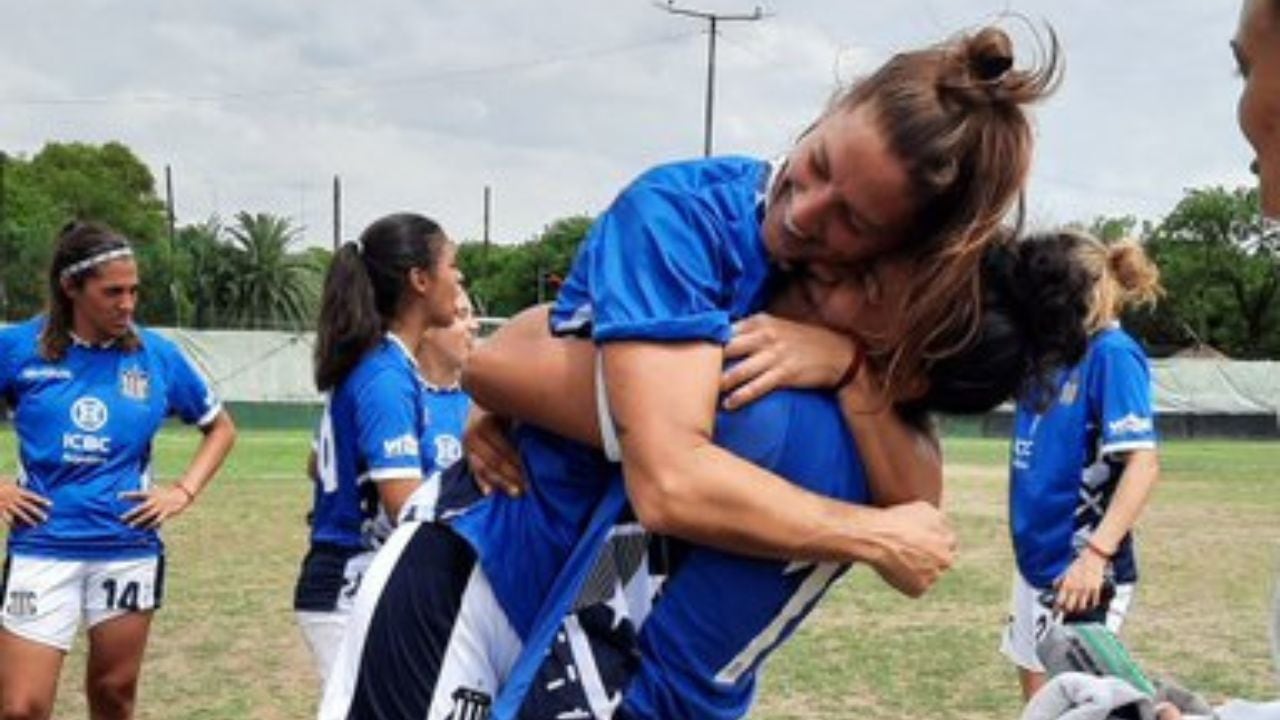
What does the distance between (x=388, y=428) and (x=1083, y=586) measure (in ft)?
8.37

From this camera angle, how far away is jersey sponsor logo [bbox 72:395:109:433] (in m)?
6.54

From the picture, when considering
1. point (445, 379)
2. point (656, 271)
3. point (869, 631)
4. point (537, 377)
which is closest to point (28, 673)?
point (445, 379)

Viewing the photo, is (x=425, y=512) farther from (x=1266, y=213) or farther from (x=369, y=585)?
(x=1266, y=213)

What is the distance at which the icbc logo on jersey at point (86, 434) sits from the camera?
654 centimetres

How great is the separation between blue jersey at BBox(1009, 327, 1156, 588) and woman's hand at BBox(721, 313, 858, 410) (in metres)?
3.66

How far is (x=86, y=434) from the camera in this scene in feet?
21.5

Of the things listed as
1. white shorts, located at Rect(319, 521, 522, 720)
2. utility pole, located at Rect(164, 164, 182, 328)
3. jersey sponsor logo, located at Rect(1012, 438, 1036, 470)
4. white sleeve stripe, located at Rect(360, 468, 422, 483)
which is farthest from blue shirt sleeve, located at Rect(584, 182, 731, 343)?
utility pole, located at Rect(164, 164, 182, 328)

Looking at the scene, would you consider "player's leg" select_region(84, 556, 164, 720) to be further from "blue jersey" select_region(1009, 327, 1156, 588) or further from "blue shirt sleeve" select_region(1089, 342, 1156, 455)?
"blue shirt sleeve" select_region(1089, 342, 1156, 455)

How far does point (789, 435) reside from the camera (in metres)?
2.29

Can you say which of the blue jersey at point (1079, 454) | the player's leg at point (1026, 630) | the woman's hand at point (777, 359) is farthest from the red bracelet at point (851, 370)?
the player's leg at point (1026, 630)

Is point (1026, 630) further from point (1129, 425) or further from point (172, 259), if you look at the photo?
point (172, 259)

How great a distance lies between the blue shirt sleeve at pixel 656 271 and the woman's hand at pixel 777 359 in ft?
0.13

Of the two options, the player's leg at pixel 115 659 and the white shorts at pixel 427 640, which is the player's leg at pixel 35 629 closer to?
the player's leg at pixel 115 659

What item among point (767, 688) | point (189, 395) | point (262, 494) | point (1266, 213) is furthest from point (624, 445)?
point (262, 494)
